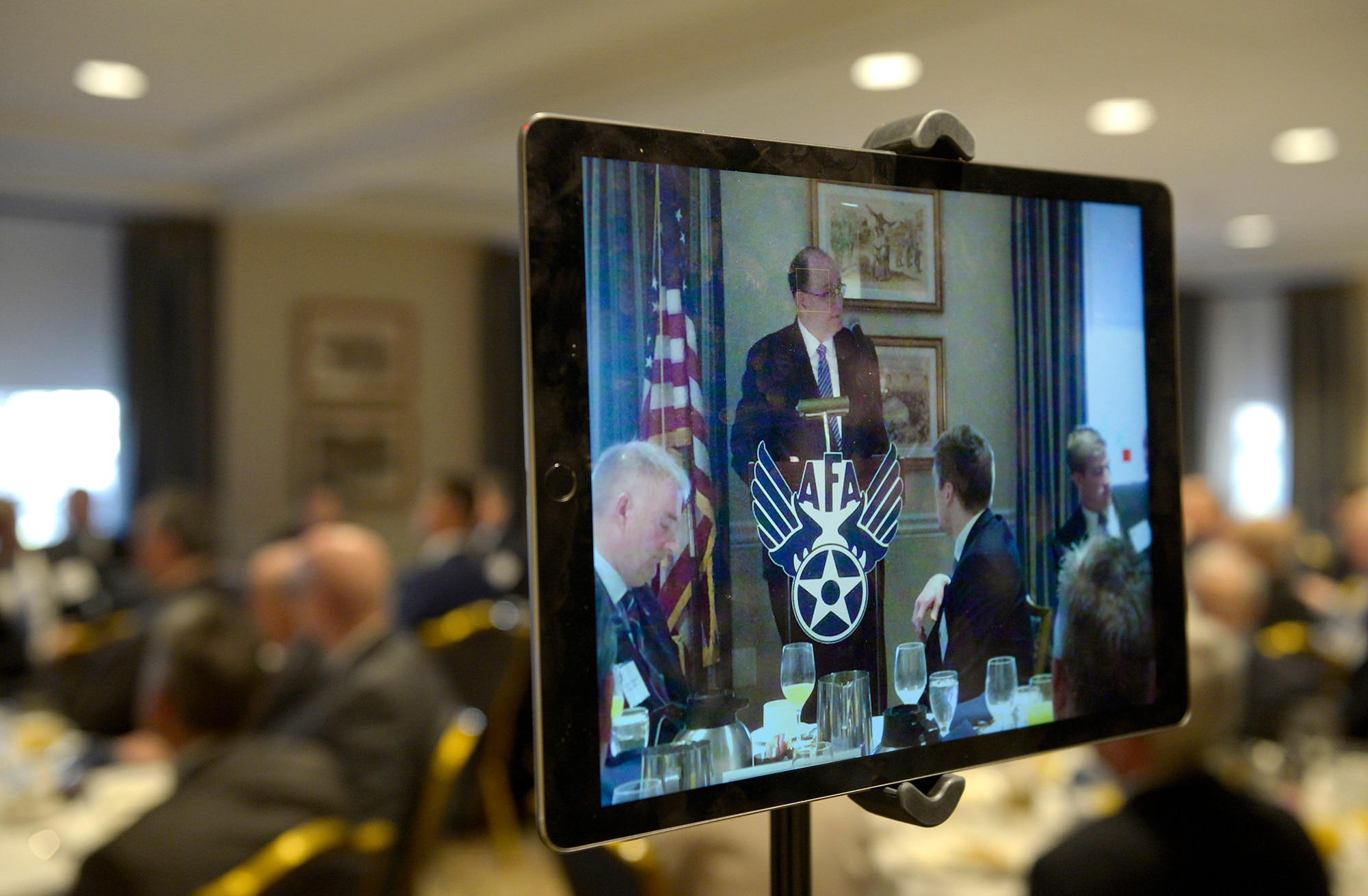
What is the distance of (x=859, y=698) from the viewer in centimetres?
68

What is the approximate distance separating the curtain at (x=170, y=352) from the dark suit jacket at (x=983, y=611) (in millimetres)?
6823

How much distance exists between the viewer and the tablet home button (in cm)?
57

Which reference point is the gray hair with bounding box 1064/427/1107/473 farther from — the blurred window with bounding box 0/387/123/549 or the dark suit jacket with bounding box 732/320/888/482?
the blurred window with bounding box 0/387/123/549

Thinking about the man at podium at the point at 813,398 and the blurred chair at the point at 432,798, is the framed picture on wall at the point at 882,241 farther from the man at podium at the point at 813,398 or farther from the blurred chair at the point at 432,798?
the blurred chair at the point at 432,798

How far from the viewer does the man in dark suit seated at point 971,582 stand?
708 millimetres

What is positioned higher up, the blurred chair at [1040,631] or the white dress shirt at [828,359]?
the white dress shirt at [828,359]

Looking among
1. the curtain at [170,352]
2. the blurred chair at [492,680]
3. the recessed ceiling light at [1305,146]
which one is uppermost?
the recessed ceiling light at [1305,146]

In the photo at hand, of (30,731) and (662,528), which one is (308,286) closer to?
(30,731)

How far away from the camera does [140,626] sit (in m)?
4.27

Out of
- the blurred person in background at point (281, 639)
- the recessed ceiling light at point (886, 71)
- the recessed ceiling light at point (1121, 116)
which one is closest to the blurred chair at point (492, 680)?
the blurred person in background at point (281, 639)

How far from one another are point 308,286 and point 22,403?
1840 millimetres

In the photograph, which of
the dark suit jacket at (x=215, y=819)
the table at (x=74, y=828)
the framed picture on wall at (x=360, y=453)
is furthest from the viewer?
the framed picture on wall at (x=360, y=453)

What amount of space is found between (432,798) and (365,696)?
11.9 inches

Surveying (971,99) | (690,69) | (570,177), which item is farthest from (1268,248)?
(570,177)
